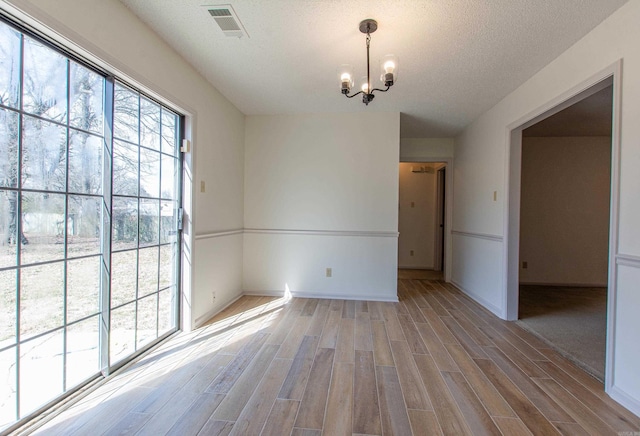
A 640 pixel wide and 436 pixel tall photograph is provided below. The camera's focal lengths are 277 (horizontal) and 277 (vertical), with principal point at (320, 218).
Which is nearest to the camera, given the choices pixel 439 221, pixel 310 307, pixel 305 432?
pixel 305 432

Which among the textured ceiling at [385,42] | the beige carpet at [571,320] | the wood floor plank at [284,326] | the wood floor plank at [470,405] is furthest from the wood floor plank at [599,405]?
the textured ceiling at [385,42]

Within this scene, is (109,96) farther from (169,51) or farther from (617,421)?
(617,421)

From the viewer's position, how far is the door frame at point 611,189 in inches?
69.6

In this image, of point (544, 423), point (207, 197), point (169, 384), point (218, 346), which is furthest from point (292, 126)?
point (544, 423)

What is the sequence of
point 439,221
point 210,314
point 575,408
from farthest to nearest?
point 439,221, point 210,314, point 575,408

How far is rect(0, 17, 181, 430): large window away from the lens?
4.47 feet

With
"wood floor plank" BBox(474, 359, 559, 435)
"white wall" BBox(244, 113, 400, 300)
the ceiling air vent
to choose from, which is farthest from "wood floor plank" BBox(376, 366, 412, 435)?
the ceiling air vent

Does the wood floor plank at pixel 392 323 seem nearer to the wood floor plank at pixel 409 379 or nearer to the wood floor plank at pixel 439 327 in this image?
the wood floor plank at pixel 409 379

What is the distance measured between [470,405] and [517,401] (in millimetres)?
313

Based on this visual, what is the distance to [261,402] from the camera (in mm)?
1648

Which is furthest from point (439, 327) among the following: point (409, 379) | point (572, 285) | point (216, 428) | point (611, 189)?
point (572, 285)

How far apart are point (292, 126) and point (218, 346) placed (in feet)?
9.16

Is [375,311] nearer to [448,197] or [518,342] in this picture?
[518,342]

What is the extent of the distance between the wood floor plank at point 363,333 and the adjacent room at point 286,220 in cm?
3
